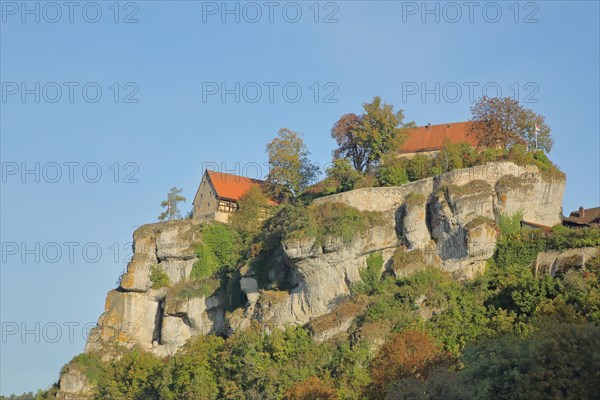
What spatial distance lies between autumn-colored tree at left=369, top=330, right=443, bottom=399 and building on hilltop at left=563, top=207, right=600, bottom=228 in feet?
46.4

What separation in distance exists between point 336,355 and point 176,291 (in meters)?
17.2

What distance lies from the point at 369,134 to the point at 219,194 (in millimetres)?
11945

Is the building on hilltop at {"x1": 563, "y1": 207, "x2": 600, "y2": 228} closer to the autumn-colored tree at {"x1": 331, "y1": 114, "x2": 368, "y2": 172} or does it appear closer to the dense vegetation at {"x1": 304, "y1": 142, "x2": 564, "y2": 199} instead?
the dense vegetation at {"x1": 304, "y1": 142, "x2": 564, "y2": 199}

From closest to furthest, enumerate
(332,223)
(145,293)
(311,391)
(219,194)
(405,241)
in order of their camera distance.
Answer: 1. (311,391)
2. (405,241)
3. (332,223)
4. (145,293)
5. (219,194)

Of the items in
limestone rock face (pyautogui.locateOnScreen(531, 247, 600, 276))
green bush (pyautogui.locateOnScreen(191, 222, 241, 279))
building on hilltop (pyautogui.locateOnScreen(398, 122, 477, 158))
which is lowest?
limestone rock face (pyautogui.locateOnScreen(531, 247, 600, 276))

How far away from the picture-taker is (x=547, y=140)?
65.8 m

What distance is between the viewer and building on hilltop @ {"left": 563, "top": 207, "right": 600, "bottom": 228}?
61094 millimetres

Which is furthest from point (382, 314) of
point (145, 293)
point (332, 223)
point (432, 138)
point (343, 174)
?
point (145, 293)

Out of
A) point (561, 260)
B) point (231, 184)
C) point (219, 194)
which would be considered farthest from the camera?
point (231, 184)

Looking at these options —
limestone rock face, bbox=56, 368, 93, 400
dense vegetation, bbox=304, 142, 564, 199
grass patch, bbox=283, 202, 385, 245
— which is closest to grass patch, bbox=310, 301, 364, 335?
grass patch, bbox=283, 202, 385, 245

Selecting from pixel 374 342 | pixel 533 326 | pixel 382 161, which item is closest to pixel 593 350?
pixel 533 326

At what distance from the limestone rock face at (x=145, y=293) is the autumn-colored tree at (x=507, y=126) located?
1901 cm

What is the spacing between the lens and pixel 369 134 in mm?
68188

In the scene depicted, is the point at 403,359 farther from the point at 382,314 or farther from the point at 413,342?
the point at 382,314
